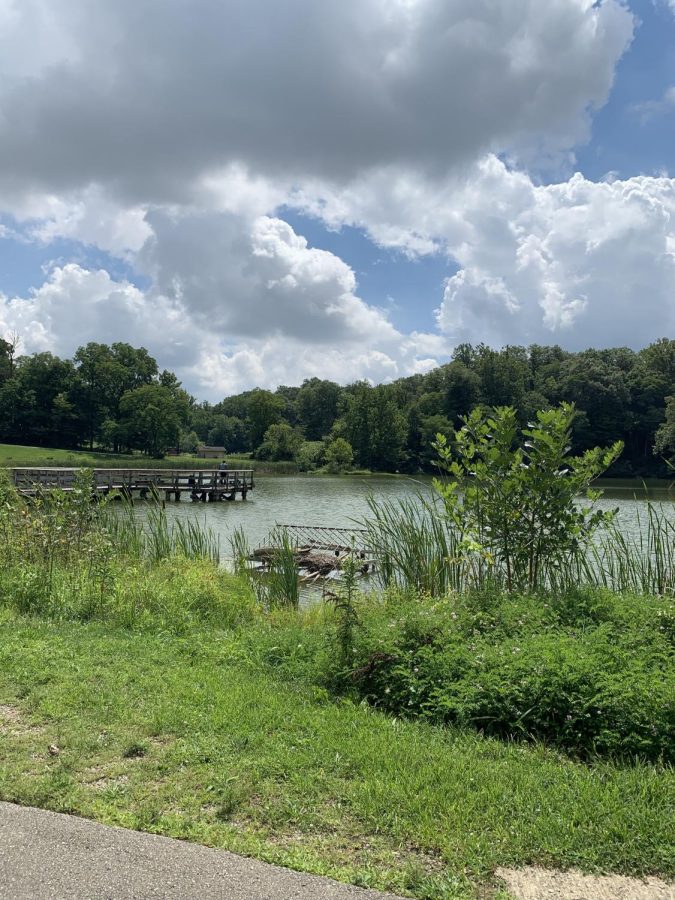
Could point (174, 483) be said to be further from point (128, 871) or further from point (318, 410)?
point (318, 410)

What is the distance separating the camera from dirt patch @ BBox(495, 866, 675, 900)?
248 cm

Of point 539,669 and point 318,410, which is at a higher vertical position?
point 318,410

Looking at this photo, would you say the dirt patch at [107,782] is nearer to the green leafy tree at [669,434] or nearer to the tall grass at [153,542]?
the tall grass at [153,542]

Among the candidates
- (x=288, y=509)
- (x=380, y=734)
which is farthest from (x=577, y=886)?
(x=288, y=509)

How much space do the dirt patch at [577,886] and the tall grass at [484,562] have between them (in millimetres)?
3704

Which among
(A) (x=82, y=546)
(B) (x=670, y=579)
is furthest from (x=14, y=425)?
(B) (x=670, y=579)

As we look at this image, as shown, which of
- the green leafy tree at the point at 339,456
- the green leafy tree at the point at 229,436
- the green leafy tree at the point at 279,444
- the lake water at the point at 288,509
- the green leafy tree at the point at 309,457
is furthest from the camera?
the green leafy tree at the point at 229,436

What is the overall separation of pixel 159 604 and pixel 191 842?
4.74m

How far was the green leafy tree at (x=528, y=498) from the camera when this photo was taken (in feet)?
21.7

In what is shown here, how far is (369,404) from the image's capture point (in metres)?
101

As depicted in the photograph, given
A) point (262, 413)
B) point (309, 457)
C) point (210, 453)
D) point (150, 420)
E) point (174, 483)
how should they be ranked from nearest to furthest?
point (174, 483) → point (150, 420) → point (309, 457) → point (210, 453) → point (262, 413)

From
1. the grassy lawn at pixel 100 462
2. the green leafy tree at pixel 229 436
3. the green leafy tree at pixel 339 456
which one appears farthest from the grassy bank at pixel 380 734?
the green leafy tree at pixel 229 436

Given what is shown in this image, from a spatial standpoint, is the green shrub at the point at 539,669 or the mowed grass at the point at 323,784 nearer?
the mowed grass at the point at 323,784

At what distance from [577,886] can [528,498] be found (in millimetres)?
4436
